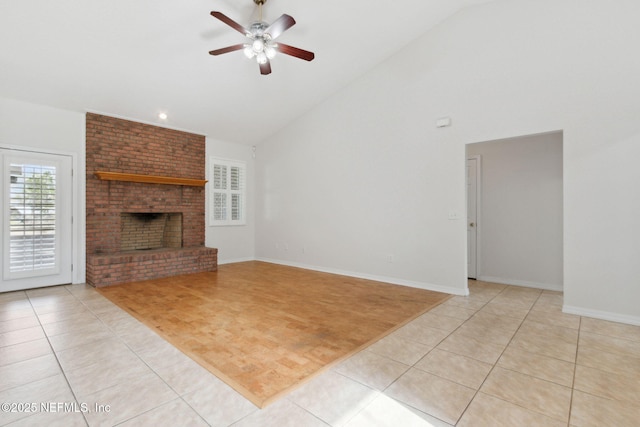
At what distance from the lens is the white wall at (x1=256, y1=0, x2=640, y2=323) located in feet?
10.6

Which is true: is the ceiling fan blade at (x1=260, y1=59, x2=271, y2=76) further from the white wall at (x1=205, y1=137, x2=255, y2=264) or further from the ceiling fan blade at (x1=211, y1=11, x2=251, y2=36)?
the white wall at (x1=205, y1=137, x2=255, y2=264)

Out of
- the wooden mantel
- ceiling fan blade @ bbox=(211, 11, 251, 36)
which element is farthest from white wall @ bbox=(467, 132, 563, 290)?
the wooden mantel

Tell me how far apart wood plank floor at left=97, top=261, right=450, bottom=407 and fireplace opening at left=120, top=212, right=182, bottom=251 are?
1.30 metres

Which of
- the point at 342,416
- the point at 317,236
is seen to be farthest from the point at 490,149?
the point at 342,416

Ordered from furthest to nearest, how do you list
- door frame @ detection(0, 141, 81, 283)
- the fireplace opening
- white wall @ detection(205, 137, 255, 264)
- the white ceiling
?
1. white wall @ detection(205, 137, 255, 264)
2. the fireplace opening
3. door frame @ detection(0, 141, 81, 283)
4. the white ceiling

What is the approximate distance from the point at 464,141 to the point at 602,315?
2.55 metres

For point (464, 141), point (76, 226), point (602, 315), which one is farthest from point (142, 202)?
point (602, 315)

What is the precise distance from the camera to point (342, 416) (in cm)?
170

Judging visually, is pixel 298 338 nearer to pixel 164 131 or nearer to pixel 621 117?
pixel 621 117

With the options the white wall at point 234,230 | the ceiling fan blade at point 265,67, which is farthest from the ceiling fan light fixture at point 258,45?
the white wall at point 234,230

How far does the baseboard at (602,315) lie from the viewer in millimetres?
3139

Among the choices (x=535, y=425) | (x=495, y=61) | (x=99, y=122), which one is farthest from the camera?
(x=99, y=122)

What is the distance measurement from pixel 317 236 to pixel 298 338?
134 inches

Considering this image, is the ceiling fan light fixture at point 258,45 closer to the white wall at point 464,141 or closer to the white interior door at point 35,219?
the white wall at point 464,141
